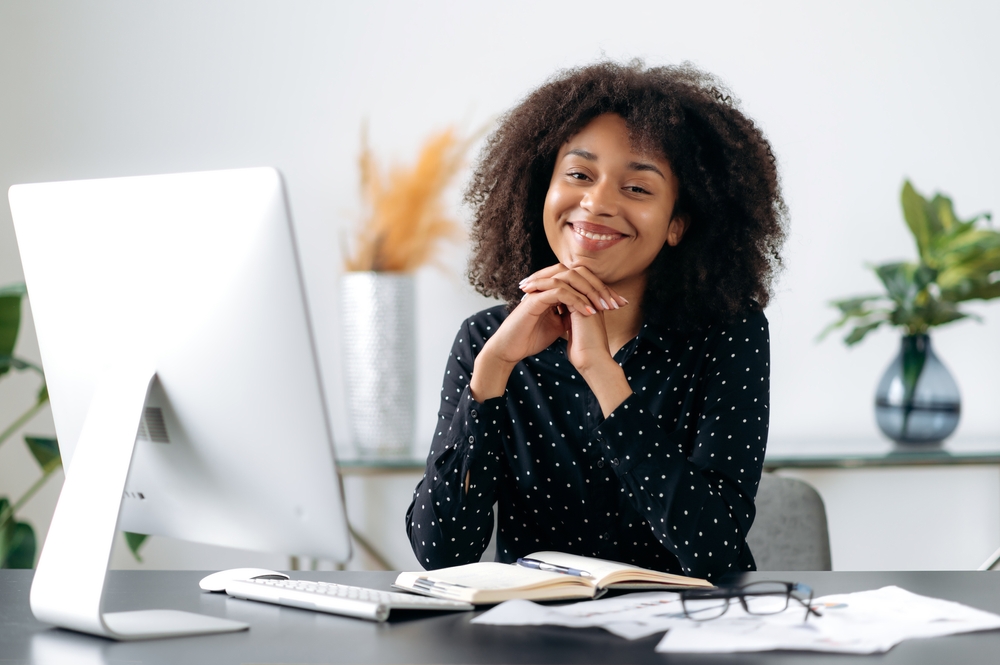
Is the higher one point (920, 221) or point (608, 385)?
point (920, 221)

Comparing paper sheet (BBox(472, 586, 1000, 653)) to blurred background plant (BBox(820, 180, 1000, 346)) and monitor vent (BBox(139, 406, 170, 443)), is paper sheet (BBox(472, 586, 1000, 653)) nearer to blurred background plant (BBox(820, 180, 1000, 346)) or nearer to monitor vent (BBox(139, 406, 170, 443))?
monitor vent (BBox(139, 406, 170, 443))

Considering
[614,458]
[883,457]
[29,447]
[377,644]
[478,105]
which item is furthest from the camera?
[478,105]

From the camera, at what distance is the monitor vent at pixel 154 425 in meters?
0.90

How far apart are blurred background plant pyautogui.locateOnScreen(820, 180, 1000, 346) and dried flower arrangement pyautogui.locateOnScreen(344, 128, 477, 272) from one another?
1.02 metres

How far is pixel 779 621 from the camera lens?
819mm

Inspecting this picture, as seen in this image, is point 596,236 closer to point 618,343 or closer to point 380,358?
point 618,343

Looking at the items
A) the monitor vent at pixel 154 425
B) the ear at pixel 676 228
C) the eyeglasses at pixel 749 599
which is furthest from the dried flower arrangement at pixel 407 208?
the eyeglasses at pixel 749 599

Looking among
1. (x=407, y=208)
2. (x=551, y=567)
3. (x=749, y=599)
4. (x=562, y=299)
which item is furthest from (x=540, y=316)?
(x=407, y=208)

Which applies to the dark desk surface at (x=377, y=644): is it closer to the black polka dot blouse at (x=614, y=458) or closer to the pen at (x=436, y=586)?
the pen at (x=436, y=586)

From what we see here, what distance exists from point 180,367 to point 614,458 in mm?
574

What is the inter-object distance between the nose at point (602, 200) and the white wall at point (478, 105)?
1143 millimetres

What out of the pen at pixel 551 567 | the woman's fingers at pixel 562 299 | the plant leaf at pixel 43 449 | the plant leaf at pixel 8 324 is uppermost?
the woman's fingers at pixel 562 299

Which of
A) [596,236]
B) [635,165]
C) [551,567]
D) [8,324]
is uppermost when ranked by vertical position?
[635,165]

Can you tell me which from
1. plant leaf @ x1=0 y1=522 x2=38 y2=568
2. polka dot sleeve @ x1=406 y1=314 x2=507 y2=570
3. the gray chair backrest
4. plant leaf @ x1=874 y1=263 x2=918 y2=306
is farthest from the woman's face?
plant leaf @ x1=0 y1=522 x2=38 y2=568
